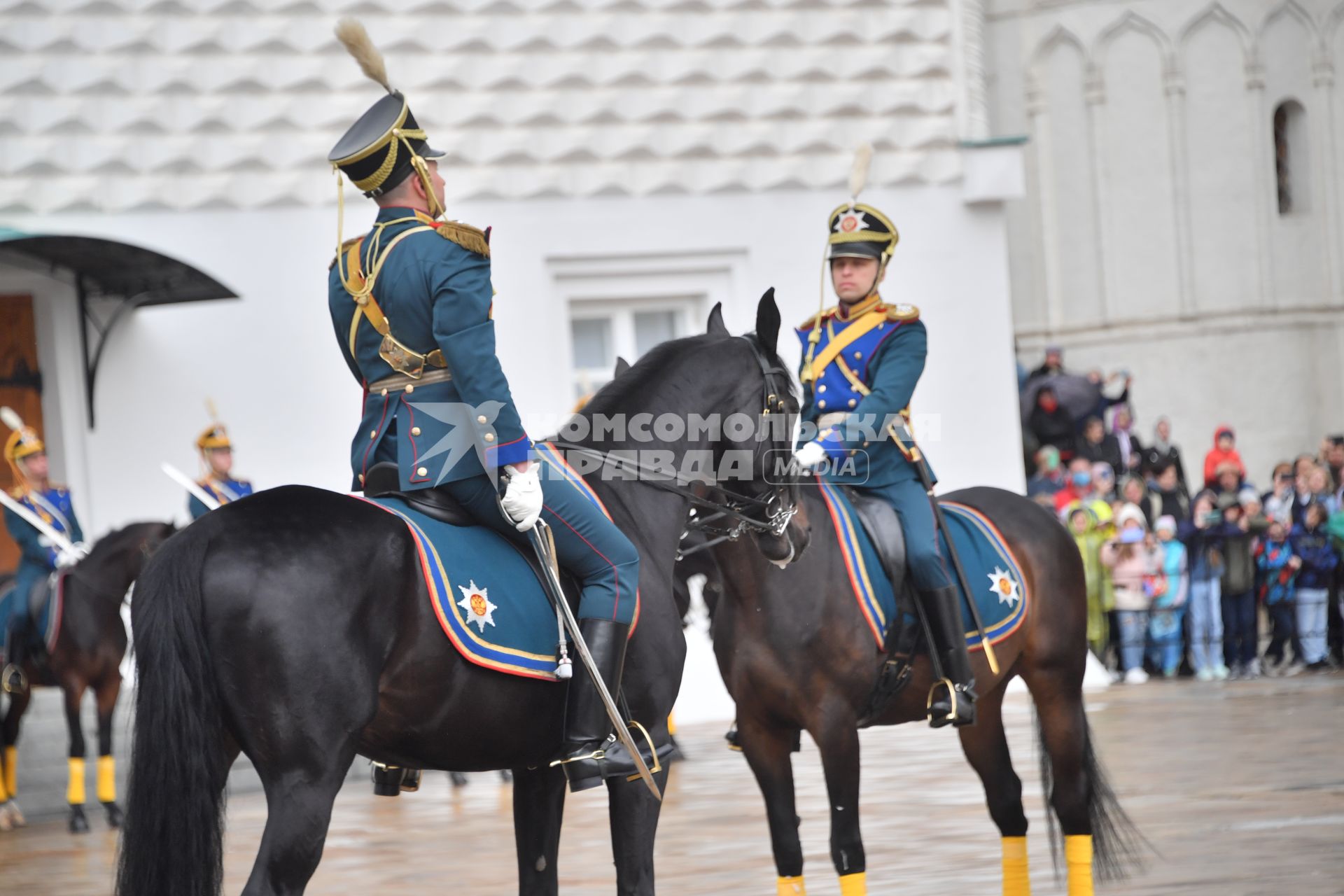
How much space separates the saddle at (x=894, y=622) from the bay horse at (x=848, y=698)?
2.5 inches

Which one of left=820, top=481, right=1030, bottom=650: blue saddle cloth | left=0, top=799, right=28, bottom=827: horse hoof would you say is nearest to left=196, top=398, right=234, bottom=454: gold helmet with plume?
left=0, top=799, right=28, bottom=827: horse hoof

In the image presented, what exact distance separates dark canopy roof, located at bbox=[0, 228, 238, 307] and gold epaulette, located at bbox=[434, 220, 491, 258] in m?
8.67

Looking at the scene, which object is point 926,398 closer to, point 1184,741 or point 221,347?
point 1184,741

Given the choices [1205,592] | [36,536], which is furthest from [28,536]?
[1205,592]

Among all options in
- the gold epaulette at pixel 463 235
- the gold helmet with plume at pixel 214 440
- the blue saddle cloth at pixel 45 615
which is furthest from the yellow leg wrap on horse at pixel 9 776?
the gold epaulette at pixel 463 235

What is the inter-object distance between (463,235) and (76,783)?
760 centimetres

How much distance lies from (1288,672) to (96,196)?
11.0m

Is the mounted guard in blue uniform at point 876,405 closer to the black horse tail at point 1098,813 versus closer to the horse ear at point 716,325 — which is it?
the black horse tail at point 1098,813

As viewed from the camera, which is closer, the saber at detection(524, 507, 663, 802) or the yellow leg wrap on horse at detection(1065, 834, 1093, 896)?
the saber at detection(524, 507, 663, 802)

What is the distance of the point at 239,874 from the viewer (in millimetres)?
8484

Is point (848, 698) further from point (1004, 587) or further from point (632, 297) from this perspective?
point (632, 297)

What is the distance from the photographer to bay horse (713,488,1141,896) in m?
6.18

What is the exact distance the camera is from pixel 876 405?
21.5 ft

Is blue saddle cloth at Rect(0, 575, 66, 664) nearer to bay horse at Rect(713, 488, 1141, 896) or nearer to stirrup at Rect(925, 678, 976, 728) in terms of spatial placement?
bay horse at Rect(713, 488, 1141, 896)
